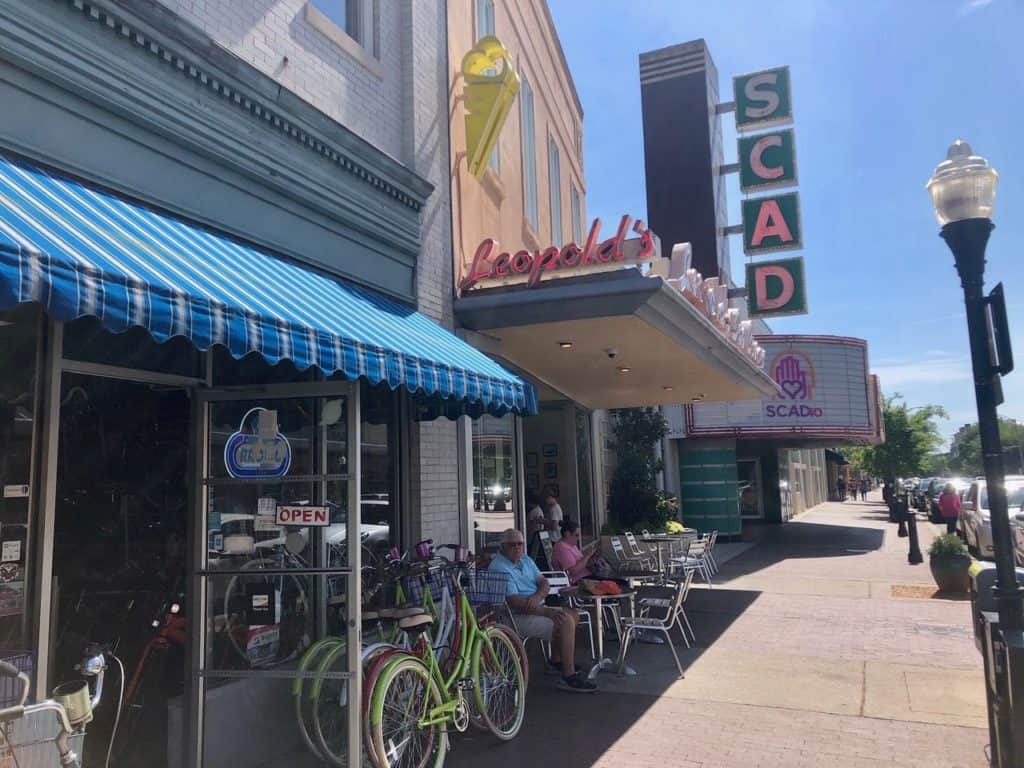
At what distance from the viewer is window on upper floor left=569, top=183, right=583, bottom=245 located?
1572 centimetres

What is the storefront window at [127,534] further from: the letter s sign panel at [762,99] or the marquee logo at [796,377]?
the marquee logo at [796,377]

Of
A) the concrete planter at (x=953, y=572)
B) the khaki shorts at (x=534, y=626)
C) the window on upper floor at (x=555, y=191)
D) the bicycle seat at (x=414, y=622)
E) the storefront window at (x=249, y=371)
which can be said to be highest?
the window on upper floor at (x=555, y=191)

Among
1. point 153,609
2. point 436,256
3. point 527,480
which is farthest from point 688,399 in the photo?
point 153,609

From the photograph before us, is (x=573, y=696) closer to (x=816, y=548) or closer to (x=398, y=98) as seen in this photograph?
(x=398, y=98)

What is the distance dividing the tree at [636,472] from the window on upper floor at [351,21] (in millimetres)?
10095

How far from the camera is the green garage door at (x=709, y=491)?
2061 centimetres

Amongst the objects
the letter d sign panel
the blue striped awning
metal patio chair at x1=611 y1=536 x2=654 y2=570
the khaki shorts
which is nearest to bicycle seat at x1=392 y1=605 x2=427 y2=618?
the blue striped awning

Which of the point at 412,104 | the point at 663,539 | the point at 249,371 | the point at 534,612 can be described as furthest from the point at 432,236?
the point at 663,539

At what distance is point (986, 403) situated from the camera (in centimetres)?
493

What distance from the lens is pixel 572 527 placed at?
389 inches

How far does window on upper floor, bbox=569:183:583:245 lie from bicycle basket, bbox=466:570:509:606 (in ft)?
34.0

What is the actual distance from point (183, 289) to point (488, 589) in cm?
371

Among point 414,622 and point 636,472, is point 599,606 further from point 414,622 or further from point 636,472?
point 636,472

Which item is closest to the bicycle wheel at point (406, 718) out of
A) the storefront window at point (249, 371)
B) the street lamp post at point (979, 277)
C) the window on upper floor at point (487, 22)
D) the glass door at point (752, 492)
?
the storefront window at point (249, 371)
